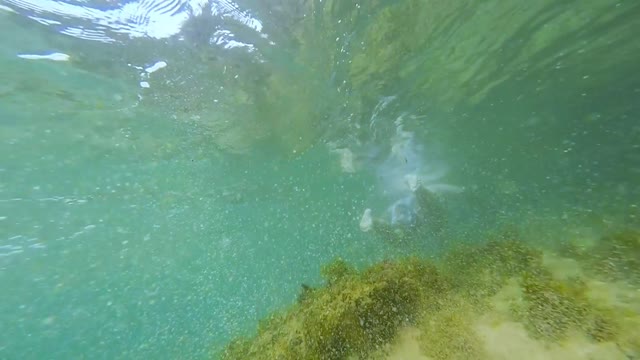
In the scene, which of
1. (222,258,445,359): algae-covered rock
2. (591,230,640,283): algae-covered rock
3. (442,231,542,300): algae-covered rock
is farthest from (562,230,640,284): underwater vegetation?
(222,258,445,359): algae-covered rock

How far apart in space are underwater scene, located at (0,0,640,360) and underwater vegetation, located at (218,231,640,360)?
0.03m

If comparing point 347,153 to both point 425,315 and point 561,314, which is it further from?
point 561,314

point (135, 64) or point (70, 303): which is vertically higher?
point (135, 64)

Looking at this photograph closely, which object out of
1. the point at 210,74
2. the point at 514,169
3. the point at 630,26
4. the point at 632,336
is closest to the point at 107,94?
the point at 210,74

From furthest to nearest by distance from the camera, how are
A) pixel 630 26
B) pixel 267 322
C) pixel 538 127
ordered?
pixel 538 127
pixel 630 26
pixel 267 322

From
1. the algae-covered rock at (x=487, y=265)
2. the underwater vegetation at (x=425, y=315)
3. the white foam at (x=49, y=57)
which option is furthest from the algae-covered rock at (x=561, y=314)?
the white foam at (x=49, y=57)

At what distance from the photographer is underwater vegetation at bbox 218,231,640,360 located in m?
4.61

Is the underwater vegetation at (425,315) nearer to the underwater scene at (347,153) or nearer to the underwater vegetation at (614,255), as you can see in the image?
the underwater scene at (347,153)

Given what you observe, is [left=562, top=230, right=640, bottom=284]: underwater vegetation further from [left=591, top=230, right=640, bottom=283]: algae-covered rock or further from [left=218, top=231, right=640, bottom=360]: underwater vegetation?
[left=218, top=231, right=640, bottom=360]: underwater vegetation

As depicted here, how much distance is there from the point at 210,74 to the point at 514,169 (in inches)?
1369

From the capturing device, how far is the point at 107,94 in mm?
11117

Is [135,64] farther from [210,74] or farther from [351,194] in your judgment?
[351,194]

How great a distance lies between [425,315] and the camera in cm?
496

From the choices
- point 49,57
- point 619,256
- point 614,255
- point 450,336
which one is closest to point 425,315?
point 450,336
